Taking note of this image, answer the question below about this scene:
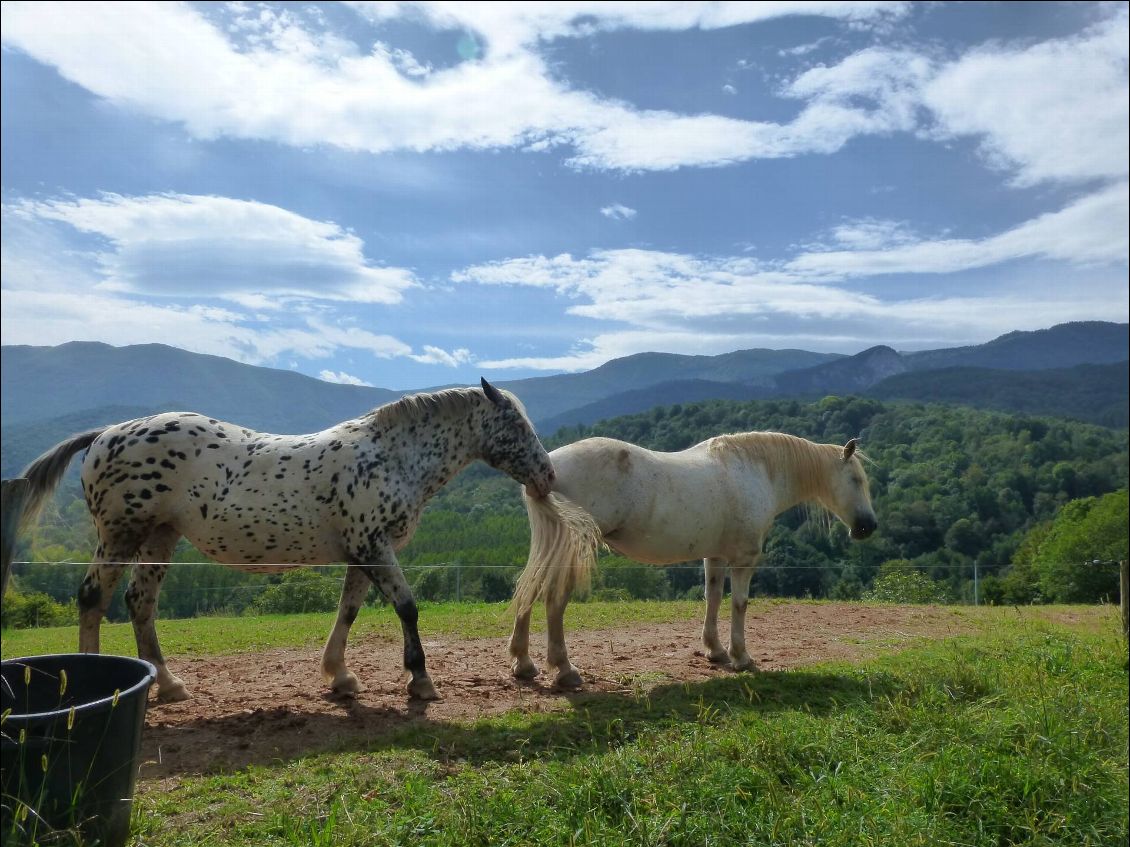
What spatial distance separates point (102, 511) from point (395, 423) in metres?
2.23

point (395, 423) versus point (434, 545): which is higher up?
point (395, 423)

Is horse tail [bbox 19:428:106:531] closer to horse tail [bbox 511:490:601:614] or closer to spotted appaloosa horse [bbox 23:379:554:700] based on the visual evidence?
spotted appaloosa horse [bbox 23:379:554:700]

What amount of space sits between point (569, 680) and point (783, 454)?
3.32 metres

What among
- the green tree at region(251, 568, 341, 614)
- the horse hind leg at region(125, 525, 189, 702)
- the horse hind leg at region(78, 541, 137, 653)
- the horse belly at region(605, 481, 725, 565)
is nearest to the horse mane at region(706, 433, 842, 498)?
the horse belly at region(605, 481, 725, 565)

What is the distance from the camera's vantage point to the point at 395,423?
19.5ft

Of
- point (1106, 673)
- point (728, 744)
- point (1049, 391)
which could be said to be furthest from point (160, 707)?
point (1049, 391)

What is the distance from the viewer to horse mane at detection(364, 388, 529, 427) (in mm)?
5953

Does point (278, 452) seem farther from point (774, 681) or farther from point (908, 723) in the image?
point (908, 723)


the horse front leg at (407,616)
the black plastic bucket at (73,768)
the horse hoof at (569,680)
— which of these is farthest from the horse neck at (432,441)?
the black plastic bucket at (73,768)

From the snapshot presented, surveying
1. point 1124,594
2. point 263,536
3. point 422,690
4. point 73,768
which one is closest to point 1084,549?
point 1124,594

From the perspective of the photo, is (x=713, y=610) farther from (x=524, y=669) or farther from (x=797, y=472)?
(x=524, y=669)

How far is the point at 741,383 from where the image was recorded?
84.4 meters

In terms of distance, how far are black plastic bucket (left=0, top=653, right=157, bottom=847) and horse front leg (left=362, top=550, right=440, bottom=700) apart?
2548 mm

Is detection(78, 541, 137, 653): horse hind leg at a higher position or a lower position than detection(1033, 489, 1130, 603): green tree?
higher
